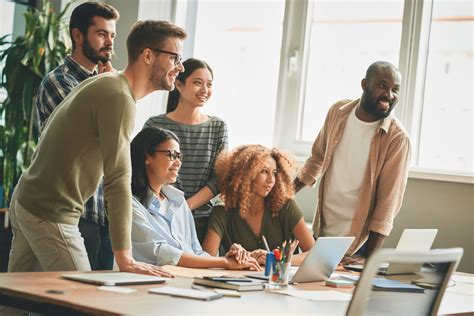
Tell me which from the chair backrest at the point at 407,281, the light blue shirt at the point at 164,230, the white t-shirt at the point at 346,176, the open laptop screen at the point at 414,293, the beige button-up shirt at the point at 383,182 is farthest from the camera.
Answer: the white t-shirt at the point at 346,176

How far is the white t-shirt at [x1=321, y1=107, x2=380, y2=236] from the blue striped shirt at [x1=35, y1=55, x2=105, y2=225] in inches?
47.0

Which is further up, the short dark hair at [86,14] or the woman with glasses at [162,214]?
the short dark hair at [86,14]

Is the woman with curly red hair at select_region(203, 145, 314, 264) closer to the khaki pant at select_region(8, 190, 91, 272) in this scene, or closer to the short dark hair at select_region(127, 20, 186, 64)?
the khaki pant at select_region(8, 190, 91, 272)

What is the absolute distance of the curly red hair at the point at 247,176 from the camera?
3922 millimetres

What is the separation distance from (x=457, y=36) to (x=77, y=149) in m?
2.85

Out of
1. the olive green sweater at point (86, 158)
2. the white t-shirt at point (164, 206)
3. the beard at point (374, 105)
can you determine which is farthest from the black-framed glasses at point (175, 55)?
the beard at point (374, 105)

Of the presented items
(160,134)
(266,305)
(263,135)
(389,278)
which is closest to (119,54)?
(263,135)

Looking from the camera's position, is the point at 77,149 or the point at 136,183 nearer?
the point at 77,149

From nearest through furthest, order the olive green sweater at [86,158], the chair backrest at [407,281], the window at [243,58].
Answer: the chair backrest at [407,281] → the olive green sweater at [86,158] → the window at [243,58]

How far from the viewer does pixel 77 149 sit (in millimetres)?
2654

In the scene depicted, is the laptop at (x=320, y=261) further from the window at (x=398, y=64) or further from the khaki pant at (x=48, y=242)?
the window at (x=398, y=64)

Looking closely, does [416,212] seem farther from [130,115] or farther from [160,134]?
[130,115]

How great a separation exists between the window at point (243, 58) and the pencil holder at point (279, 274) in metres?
2.52

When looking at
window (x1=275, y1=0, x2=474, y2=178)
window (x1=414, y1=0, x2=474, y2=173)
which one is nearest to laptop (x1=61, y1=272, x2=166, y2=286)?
window (x1=275, y1=0, x2=474, y2=178)
